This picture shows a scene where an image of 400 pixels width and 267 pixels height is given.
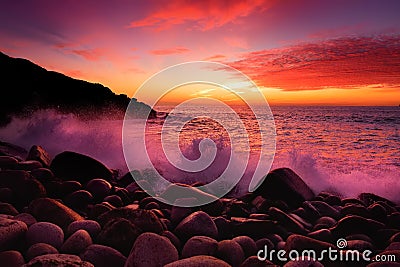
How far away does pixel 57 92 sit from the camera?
42.2 m

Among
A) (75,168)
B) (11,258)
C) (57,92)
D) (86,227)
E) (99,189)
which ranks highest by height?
(57,92)

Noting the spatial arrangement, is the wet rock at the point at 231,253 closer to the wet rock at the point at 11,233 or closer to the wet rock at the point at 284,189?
the wet rock at the point at 11,233

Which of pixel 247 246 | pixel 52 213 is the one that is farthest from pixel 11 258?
pixel 247 246

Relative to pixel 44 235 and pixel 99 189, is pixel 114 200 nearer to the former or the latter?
pixel 99 189

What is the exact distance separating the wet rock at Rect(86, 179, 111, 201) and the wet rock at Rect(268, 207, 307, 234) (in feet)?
8.25

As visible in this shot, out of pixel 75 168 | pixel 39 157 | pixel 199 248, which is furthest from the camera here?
pixel 39 157

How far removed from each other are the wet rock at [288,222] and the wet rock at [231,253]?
123 cm

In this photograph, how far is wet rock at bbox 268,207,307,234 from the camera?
4293 millimetres

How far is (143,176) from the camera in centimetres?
710

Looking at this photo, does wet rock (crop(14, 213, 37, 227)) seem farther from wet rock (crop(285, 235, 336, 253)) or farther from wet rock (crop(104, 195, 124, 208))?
wet rock (crop(285, 235, 336, 253))

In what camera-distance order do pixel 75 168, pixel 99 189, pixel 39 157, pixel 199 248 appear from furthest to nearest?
1. pixel 39 157
2. pixel 75 168
3. pixel 99 189
4. pixel 199 248

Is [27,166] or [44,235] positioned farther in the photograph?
[27,166]

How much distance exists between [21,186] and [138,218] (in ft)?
6.30

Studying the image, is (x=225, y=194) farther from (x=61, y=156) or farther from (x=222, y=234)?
(x=61, y=156)
